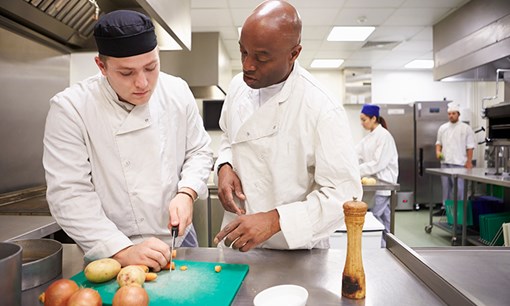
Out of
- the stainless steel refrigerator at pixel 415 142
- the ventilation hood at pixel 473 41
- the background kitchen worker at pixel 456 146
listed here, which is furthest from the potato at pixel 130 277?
the stainless steel refrigerator at pixel 415 142

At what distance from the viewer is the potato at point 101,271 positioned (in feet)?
3.08

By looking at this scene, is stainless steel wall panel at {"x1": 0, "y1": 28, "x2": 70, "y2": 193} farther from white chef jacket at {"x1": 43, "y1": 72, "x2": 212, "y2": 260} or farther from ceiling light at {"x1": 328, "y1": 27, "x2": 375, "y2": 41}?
ceiling light at {"x1": 328, "y1": 27, "x2": 375, "y2": 41}

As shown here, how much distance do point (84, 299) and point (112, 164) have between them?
0.56 meters

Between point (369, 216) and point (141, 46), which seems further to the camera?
point (369, 216)

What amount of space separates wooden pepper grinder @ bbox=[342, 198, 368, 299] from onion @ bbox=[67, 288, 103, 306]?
0.56 meters

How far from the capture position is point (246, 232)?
1029 mm

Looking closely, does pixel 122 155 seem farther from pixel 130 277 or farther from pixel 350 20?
pixel 350 20

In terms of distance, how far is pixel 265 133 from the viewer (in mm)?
1223

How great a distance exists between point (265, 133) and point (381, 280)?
1.86ft

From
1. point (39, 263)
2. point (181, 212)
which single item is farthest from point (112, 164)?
A: point (39, 263)

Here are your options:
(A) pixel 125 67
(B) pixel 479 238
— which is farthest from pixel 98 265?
(B) pixel 479 238

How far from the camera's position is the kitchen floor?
469 cm

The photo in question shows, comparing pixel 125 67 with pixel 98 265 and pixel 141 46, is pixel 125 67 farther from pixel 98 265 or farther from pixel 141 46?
pixel 98 265

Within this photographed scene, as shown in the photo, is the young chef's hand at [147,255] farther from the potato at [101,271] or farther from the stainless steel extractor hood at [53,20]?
the stainless steel extractor hood at [53,20]
